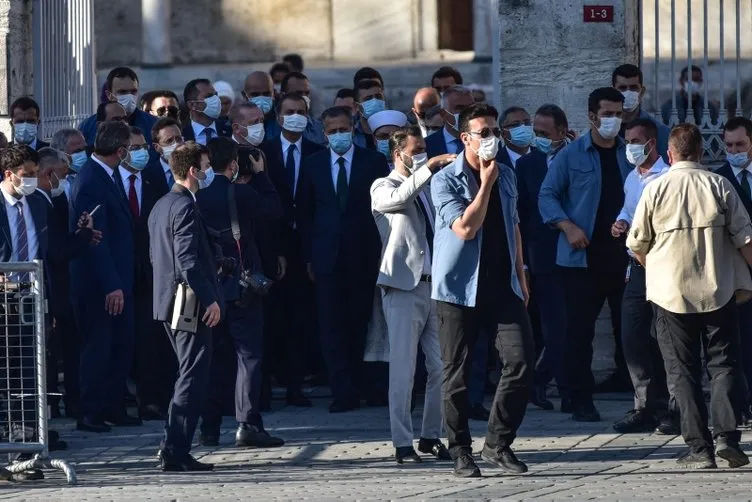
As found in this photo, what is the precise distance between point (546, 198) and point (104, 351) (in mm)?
3145

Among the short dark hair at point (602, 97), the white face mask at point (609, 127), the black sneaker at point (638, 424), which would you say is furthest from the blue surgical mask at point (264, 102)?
the black sneaker at point (638, 424)

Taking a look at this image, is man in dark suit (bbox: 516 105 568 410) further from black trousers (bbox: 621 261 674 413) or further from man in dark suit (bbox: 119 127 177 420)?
man in dark suit (bbox: 119 127 177 420)

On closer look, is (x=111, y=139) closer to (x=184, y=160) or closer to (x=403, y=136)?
(x=184, y=160)

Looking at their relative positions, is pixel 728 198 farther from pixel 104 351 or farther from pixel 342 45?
pixel 342 45

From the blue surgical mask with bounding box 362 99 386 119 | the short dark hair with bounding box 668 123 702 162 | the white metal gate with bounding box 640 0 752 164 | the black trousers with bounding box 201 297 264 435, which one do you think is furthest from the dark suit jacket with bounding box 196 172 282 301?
the white metal gate with bounding box 640 0 752 164

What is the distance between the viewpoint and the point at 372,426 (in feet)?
40.5

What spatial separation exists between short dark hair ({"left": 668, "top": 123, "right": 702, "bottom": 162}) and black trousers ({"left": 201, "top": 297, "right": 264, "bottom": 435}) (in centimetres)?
280

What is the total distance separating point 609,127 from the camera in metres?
12.4

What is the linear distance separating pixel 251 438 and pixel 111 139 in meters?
2.38

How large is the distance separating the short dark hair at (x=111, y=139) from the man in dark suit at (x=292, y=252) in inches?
50.0

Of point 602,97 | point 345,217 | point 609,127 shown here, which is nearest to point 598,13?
point 602,97

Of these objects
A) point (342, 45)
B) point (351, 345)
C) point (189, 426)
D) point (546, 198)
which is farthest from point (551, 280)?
point (342, 45)

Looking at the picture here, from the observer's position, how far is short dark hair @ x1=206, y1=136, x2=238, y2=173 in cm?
1168

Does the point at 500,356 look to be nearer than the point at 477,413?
Yes
